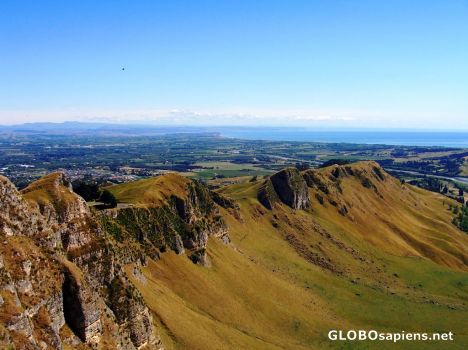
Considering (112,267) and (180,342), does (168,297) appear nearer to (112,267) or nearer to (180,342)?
(180,342)

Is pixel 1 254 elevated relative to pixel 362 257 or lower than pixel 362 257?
elevated

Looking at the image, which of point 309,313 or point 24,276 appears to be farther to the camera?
point 309,313

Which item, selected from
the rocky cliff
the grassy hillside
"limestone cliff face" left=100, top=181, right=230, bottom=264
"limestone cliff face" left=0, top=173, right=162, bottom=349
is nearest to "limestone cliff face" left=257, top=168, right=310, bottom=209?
the grassy hillside

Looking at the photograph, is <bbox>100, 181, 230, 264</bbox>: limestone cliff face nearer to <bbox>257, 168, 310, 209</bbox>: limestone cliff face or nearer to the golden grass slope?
the golden grass slope

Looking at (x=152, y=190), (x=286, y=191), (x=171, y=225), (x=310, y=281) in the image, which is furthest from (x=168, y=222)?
(x=286, y=191)

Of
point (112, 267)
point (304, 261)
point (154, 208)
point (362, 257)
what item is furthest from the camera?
point (362, 257)

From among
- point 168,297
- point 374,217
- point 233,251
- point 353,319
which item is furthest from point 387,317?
point 374,217
